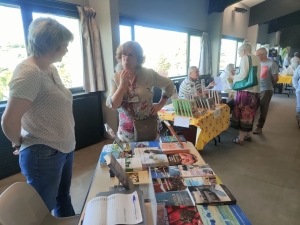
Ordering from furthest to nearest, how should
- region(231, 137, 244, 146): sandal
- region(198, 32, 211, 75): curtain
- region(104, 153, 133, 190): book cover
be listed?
1. region(198, 32, 211, 75): curtain
2. region(231, 137, 244, 146): sandal
3. region(104, 153, 133, 190): book cover

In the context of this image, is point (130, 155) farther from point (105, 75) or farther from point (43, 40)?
point (105, 75)

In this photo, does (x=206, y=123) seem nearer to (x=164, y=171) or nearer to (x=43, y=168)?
(x=164, y=171)

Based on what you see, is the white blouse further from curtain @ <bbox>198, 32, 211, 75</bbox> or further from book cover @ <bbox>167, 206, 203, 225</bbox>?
curtain @ <bbox>198, 32, 211, 75</bbox>

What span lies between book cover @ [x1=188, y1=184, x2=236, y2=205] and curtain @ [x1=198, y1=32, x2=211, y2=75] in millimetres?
4704

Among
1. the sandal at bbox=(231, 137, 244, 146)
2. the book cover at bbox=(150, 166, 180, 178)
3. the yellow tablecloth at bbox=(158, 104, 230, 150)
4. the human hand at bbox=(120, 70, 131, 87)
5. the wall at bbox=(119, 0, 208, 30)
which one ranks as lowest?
the sandal at bbox=(231, 137, 244, 146)

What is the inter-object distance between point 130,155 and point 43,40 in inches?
29.3

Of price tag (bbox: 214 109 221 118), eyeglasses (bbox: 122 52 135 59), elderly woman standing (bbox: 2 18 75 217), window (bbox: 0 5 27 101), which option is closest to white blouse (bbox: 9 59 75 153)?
elderly woman standing (bbox: 2 18 75 217)

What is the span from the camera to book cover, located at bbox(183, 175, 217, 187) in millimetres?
973

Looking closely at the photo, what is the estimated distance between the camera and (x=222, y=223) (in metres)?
0.75

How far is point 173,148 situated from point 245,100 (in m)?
1.96

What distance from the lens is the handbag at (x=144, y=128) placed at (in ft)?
4.61

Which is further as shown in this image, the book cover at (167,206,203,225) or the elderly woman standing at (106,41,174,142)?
the elderly woman standing at (106,41,174,142)

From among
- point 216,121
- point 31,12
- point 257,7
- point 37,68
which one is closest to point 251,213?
point 216,121

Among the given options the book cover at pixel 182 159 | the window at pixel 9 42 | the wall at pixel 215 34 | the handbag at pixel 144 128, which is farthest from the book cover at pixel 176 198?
the wall at pixel 215 34
